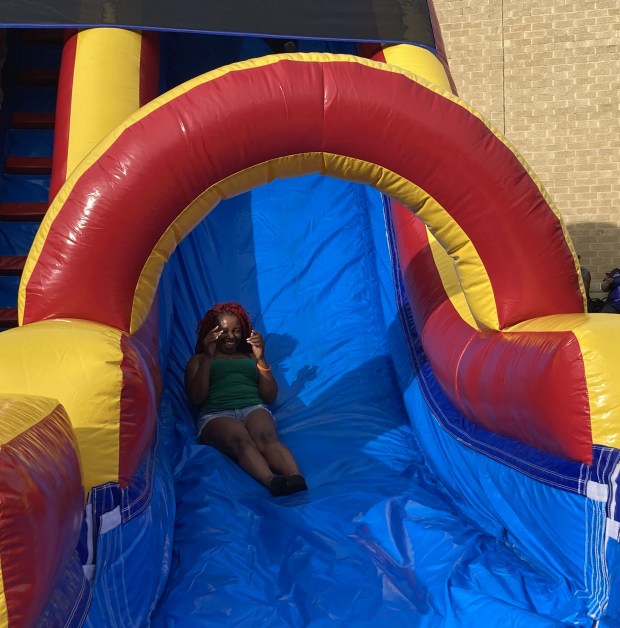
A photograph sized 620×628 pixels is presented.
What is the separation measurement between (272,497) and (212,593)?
606 millimetres

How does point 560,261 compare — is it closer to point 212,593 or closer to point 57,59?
point 212,593

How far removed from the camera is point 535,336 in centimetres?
206

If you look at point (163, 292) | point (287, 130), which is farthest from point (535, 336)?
point (163, 292)

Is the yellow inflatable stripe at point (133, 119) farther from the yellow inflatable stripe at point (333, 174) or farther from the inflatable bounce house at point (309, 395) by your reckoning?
the yellow inflatable stripe at point (333, 174)

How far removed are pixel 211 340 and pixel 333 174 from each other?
3.25ft

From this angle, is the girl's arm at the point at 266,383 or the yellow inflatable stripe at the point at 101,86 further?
the girl's arm at the point at 266,383

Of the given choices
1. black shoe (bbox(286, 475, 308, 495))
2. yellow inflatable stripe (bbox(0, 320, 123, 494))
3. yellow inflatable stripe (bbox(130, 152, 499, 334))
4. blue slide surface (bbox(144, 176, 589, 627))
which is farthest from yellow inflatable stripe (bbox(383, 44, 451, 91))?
yellow inflatable stripe (bbox(0, 320, 123, 494))

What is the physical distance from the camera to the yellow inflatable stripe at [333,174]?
2.29 m

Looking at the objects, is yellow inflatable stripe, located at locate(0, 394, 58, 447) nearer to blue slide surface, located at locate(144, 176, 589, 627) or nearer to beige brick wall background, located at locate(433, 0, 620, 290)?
blue slide surface, located at locate(144, 176, 589, 627)

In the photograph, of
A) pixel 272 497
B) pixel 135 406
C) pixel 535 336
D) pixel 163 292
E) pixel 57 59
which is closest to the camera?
pixel 135 406

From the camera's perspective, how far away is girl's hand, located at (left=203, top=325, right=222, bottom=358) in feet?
10.1

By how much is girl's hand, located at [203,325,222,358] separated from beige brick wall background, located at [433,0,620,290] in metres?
3.88

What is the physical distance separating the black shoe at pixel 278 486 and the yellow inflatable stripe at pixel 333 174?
2.42 ft

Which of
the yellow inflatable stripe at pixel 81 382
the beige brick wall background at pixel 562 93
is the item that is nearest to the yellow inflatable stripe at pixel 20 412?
the yellow inflatable stripe at pixel 81 382
